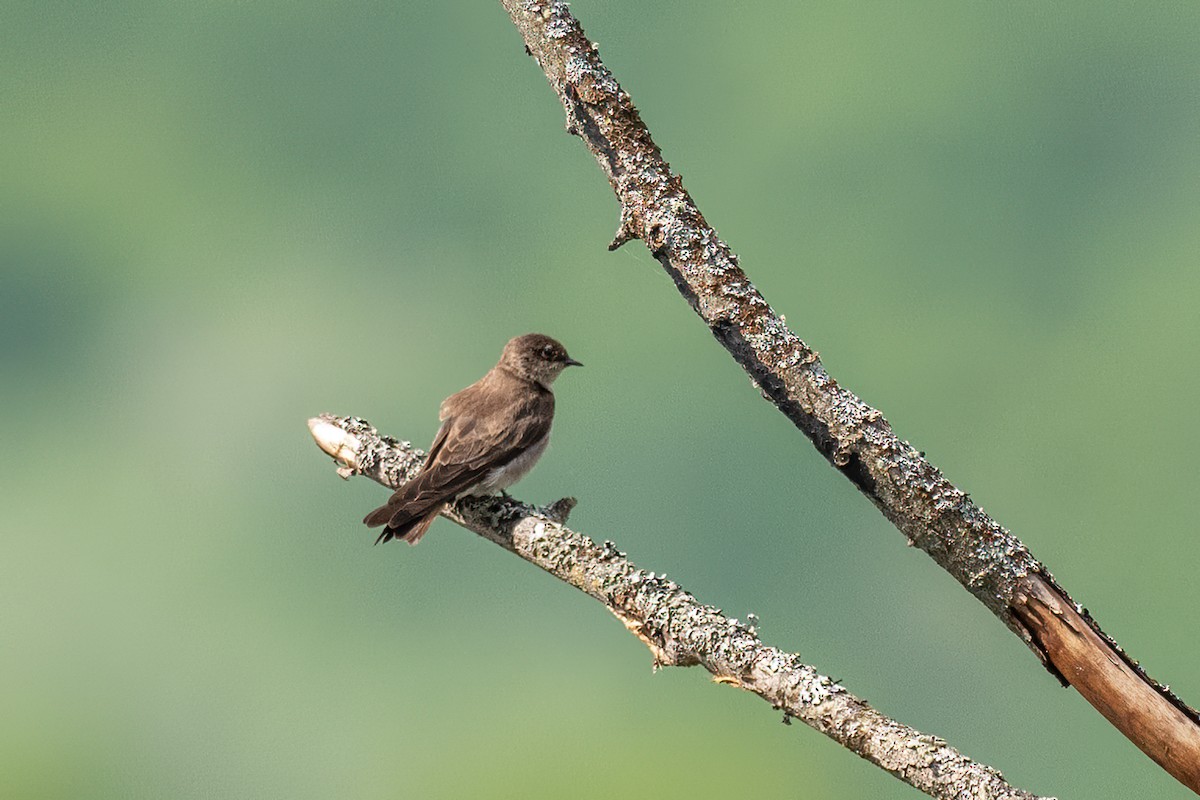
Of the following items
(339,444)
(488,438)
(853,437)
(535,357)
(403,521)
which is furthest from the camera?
(535,357)

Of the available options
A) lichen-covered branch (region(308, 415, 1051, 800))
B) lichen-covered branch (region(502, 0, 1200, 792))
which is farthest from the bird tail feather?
lichen-covered branch (region(502, 0, 1200, 792))

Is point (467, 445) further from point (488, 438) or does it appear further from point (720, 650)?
point (720, 650)

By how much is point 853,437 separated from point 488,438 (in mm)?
1598

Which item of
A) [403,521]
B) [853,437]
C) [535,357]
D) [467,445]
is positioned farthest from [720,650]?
[535,357]

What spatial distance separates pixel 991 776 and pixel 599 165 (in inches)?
61.4

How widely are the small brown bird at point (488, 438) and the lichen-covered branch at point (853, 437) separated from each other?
3.75ft

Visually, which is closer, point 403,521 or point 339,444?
point 403,521

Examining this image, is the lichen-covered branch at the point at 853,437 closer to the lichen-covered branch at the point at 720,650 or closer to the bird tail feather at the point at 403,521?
the lichen-covered branch at the point at 720,650

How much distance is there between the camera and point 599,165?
313cm

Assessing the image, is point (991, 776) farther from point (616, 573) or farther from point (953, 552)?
point (616, 573)

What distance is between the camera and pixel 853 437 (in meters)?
2.85

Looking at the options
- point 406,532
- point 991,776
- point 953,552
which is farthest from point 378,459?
A: point 991,776

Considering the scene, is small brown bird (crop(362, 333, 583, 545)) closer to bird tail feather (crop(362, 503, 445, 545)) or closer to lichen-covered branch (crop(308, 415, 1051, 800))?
bird tail feather (crop(362, 503, 445, 545))

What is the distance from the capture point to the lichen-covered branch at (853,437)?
9.01 feet
